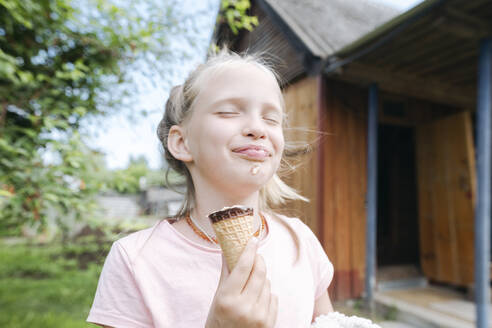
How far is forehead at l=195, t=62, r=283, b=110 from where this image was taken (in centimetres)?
93

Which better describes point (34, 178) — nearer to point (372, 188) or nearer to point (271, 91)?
point (271, 91)

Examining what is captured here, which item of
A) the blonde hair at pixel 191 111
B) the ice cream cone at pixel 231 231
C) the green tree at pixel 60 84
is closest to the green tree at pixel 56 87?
the green tree at pixel 60 84

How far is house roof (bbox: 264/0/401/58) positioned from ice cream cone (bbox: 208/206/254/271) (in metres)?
3.74

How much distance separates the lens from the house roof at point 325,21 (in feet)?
14.1

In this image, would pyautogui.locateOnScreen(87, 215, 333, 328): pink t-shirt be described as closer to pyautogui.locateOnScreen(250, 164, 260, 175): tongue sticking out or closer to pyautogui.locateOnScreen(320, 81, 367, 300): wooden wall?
pyautogui.locateOnScreen(250, 164, 260, 175): tongue sticking out

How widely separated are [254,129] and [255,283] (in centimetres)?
43

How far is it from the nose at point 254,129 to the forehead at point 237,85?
67 mm

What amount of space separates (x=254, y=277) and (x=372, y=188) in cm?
378

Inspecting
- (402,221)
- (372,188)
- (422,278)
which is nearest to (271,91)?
(372,188)

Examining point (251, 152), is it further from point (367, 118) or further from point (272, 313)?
point (367, 118)

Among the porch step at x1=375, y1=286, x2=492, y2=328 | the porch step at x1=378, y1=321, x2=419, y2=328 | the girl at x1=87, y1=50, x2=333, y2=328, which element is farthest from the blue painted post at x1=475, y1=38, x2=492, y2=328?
the girl at x1=87, y1=50, x2=333, y2=328

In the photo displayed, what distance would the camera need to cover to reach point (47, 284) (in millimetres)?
4855

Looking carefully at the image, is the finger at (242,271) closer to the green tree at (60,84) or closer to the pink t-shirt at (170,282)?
the pink t-shirt at (170,282)

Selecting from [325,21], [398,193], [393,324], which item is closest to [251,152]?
[393,324]
